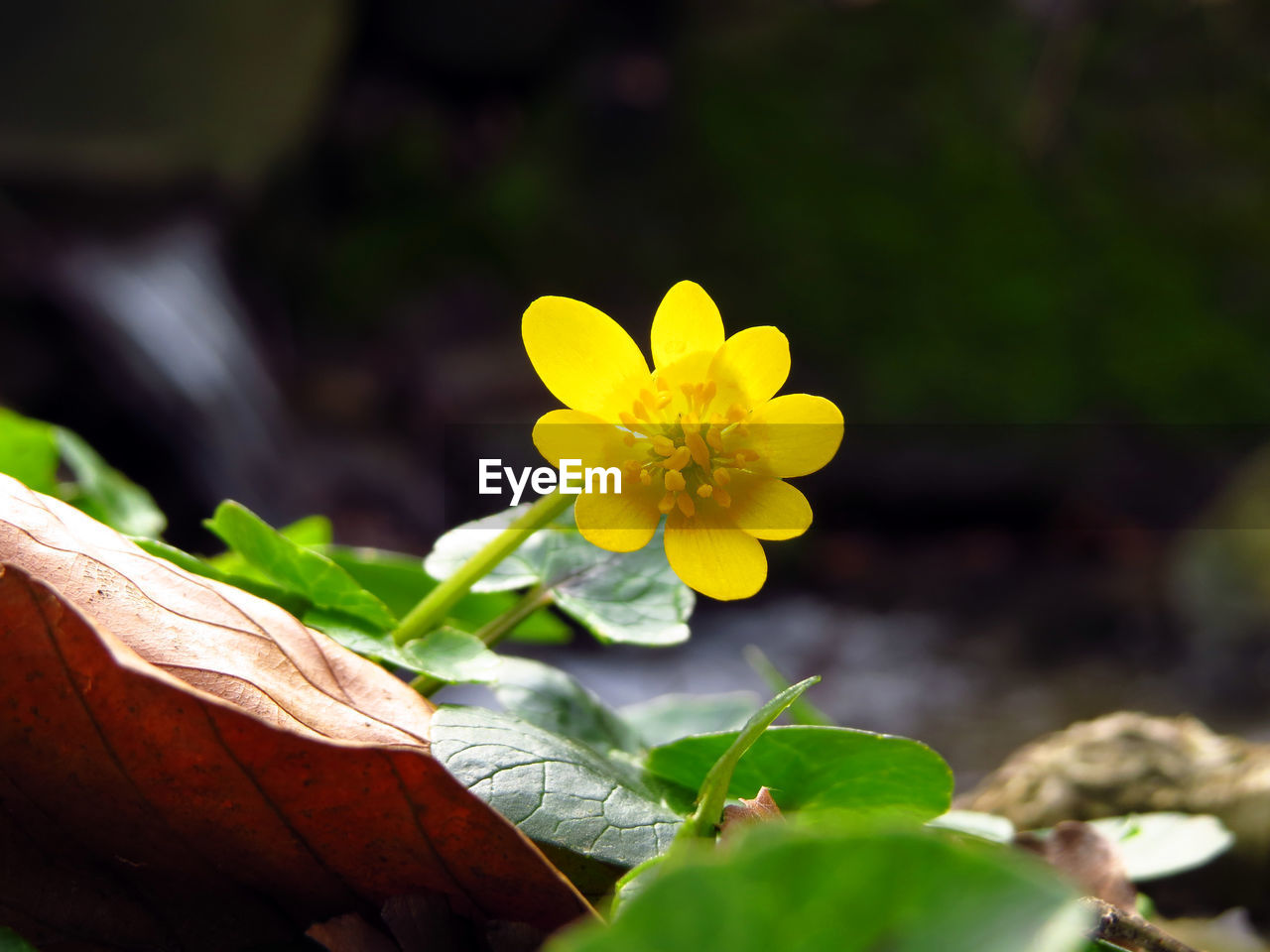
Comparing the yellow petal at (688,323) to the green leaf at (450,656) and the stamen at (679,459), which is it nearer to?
the stamen at (679,459)

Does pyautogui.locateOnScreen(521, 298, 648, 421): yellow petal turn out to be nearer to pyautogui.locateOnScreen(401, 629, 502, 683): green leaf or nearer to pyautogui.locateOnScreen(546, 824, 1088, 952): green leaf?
pyautogui.locateOnScreen(401, 629, 502, 683): green leaf

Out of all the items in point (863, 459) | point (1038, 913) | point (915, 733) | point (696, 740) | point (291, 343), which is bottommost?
point (1038, 913)

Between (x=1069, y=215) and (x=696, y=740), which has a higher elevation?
(x=1069, y=215)

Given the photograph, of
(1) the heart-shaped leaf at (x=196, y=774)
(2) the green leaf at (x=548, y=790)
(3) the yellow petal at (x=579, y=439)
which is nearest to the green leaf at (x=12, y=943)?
(1) the heart-shaped leaf at (x=196, y=774)

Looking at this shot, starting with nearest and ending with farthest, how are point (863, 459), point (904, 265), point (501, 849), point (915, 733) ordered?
point (501, 849)
point (915, 733)
point (863, 459)
point (904, 265)

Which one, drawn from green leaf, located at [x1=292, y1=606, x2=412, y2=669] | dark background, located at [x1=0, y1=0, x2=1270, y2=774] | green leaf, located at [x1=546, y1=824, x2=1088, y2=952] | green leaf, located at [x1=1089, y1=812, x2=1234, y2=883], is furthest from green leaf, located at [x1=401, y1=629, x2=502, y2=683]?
dark background, located at [x1=0, y1=0, x2=1270, y2=774]

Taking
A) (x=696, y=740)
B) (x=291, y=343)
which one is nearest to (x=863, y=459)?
(x=291, y=343)

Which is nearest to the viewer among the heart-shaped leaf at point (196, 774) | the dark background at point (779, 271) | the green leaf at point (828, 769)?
the heart-shaped leaf at point (196, 774)

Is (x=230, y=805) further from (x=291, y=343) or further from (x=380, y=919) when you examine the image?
(x=291, y=343)
